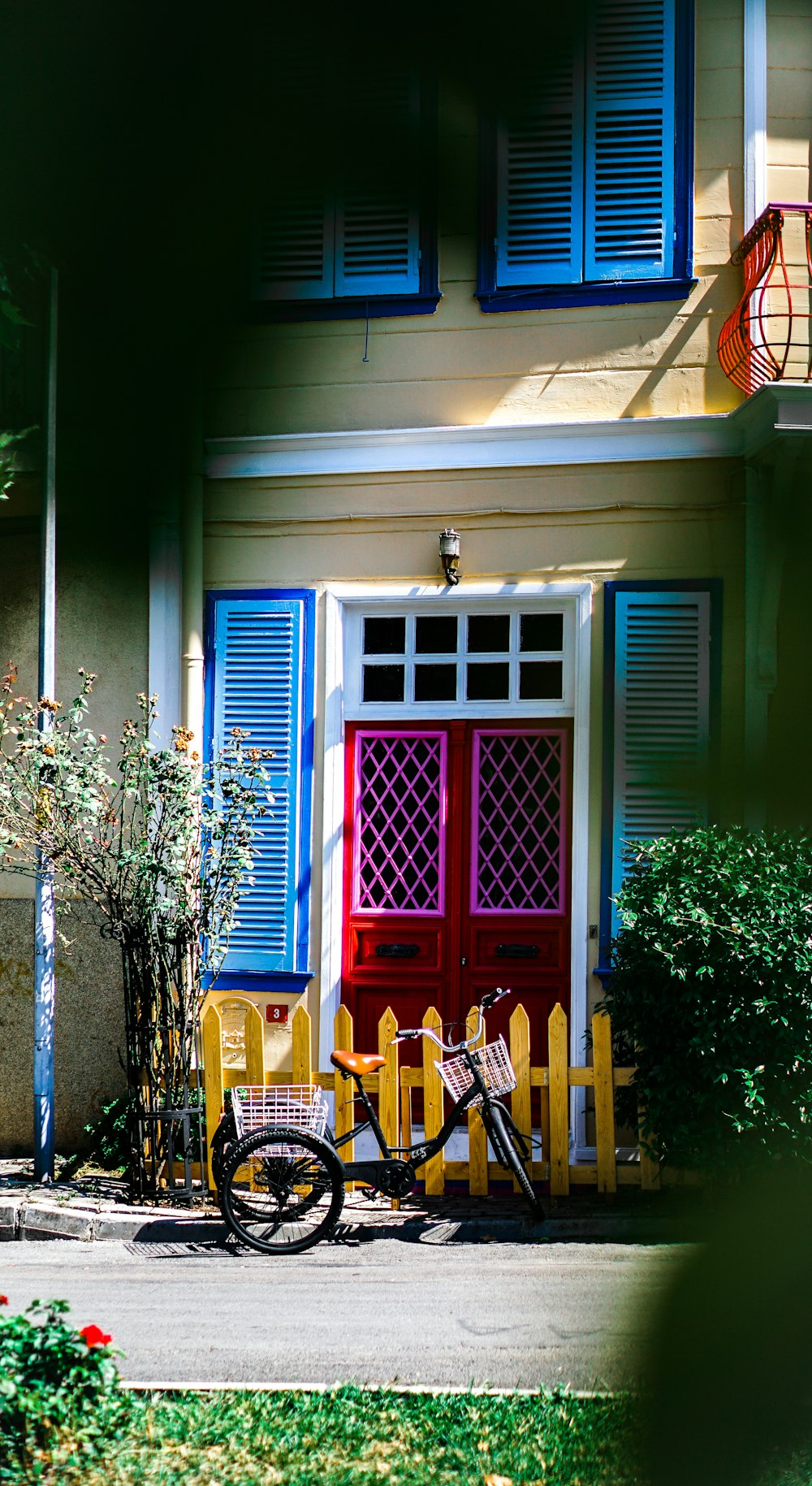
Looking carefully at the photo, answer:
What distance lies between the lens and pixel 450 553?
25.6ft

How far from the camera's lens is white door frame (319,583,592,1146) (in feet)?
25.1

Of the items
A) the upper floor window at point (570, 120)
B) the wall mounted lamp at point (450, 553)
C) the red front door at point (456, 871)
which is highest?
the wall mounted lamp at point (450, 553)

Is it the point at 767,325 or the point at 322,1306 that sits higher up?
the point at 767,325

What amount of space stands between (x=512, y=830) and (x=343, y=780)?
3.18ft

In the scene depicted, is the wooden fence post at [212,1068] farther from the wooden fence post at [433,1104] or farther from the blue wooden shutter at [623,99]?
the blue wooden shutter at [623,99]

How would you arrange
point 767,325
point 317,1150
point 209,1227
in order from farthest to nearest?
point 767,325
point 209,1227
point 317,1150

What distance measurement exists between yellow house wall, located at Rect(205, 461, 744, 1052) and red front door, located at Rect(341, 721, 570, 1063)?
0.25m

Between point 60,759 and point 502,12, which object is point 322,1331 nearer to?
point 60,759

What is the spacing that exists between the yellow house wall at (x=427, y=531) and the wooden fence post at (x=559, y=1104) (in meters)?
0.72

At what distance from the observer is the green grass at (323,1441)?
148 inches

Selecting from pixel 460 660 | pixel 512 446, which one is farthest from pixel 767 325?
pixel 460 660

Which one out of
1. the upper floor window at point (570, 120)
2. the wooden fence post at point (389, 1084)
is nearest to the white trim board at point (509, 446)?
the wooden fence post at point (389, 1084)

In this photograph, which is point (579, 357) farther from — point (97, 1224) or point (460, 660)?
point (97, 1224)

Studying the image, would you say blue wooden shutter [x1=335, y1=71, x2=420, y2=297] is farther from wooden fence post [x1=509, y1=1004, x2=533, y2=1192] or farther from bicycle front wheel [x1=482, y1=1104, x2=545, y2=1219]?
wooden fence post [x1=509, y1=1004, x2=533, y2=1192]
